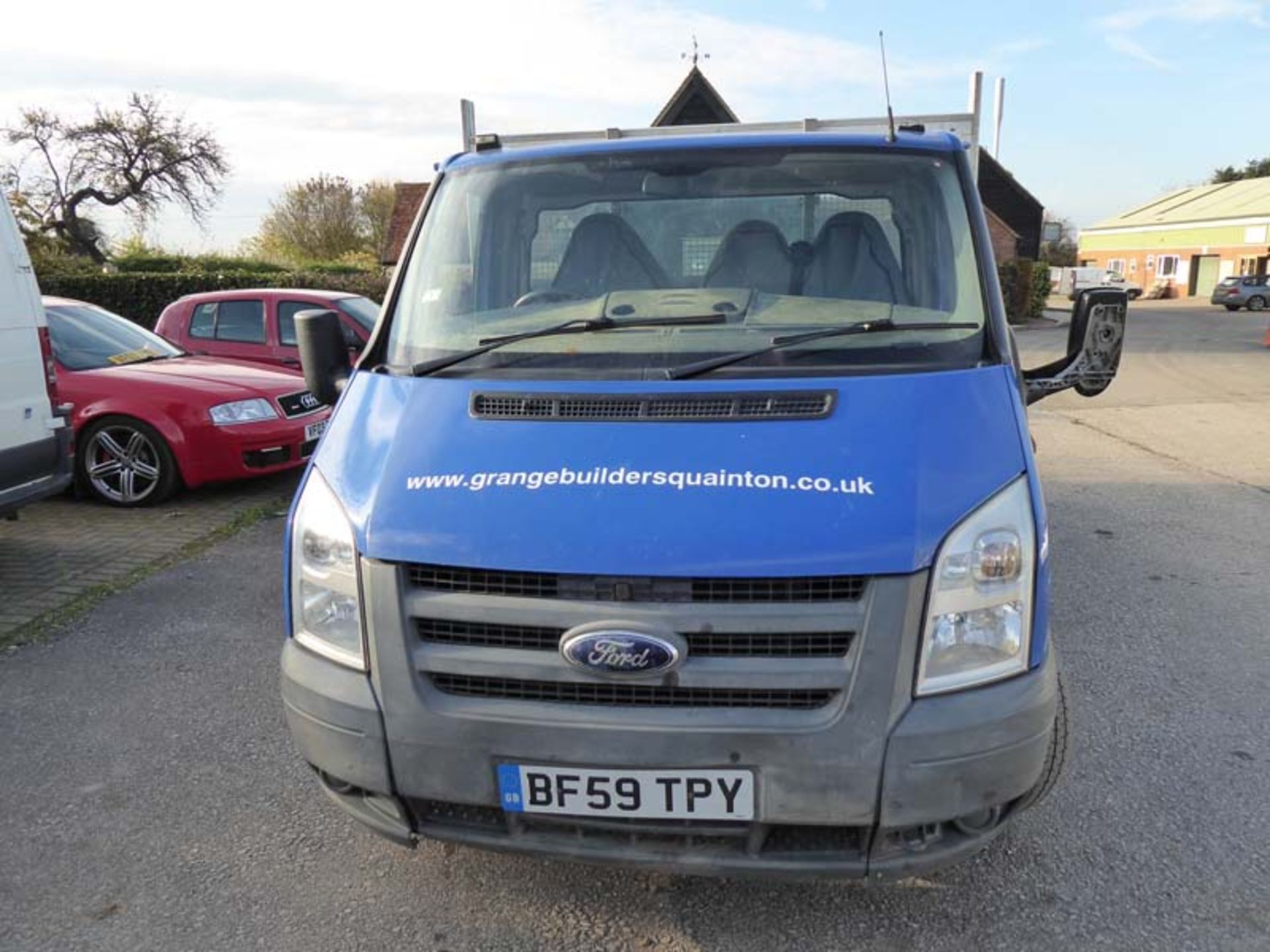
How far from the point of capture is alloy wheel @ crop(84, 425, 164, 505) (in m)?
7.39

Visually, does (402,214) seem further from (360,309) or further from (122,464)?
(122,464)

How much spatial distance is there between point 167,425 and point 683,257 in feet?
17.5

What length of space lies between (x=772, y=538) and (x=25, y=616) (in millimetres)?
4631

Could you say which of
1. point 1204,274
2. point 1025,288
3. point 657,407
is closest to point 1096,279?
point 1204,274

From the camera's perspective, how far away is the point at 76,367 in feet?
25.0

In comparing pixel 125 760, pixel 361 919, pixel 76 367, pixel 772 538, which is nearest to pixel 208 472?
pixel 76 367

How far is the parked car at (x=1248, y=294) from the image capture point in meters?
41.9

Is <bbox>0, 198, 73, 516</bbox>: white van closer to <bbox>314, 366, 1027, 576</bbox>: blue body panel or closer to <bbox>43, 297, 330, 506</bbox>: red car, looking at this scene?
<bbox>43, 297, 330, 506</bbox>: red car

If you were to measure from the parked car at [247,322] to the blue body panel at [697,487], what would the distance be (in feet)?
25.4

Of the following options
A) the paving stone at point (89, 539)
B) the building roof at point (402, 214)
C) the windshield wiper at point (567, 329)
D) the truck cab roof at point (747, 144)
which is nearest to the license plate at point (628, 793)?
the windshield wiper at point (567, 329)

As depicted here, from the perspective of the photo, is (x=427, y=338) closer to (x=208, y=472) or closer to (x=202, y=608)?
(x=202, y=608)

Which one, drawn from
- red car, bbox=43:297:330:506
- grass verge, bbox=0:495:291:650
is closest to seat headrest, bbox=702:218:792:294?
grass verge, bbox=0:495:291:650

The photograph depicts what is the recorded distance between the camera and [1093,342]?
3.61 metres

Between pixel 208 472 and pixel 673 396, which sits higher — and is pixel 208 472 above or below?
below
